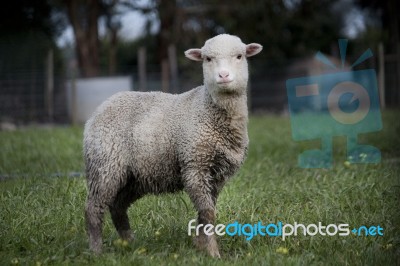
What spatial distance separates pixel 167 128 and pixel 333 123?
766cm

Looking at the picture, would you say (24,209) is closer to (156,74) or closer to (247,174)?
(247,174)

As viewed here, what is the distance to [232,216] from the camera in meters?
4.61

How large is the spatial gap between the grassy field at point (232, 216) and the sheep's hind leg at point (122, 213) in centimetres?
9

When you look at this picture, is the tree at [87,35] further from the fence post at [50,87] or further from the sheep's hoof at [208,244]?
the sheep's hoof at [208,244]

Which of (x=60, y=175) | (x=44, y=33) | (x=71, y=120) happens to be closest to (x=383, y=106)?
(x=71, y=120)

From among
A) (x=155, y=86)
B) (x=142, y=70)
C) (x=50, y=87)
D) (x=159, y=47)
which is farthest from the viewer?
(x=159, y=47)

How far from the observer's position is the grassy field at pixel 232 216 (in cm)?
375

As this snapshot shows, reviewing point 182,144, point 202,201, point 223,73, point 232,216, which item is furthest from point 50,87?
point 223,73

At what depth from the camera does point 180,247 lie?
3914mm

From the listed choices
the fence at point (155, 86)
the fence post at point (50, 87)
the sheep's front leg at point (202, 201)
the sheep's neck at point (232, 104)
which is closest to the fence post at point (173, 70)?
the fence at point (155, 86)

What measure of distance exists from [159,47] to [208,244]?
1683 cm

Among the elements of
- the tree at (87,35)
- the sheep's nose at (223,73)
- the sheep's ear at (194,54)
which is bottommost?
the sheep's nose at (223,73)

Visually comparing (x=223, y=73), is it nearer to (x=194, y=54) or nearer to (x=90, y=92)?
(x=194, y=54)

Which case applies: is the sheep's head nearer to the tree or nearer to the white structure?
the white structure
